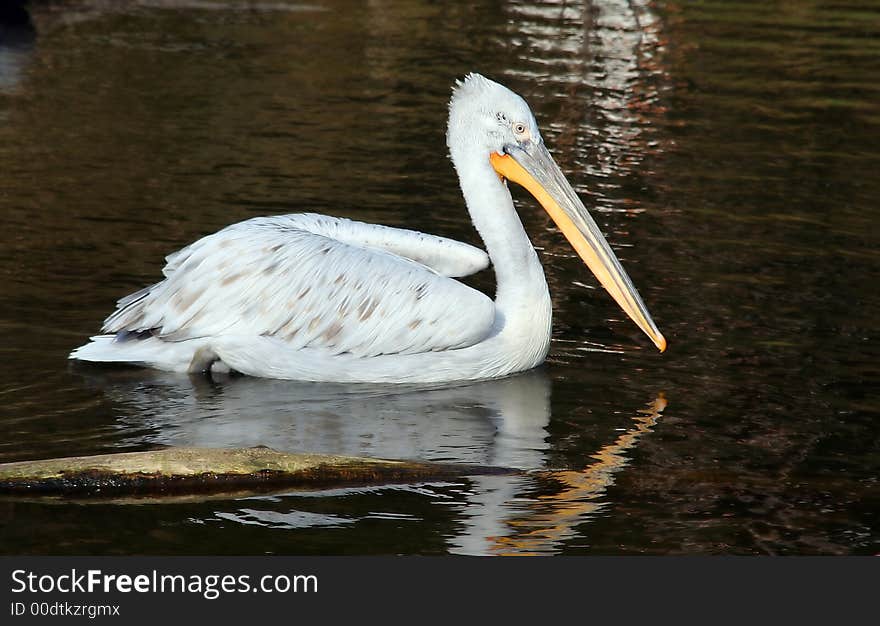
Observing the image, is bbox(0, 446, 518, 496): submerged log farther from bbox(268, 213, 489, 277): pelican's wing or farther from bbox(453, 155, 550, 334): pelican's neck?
bbox(268, 213, 489, 277): pelican's wing

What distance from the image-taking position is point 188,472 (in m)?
4.62

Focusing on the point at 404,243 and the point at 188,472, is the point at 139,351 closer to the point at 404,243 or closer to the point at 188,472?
the point at 404,243

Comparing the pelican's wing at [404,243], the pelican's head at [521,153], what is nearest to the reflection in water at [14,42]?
the pelican's wing at [404,243]

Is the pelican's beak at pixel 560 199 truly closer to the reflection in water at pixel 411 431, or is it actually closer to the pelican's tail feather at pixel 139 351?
the reflection in water at pixel 411 431

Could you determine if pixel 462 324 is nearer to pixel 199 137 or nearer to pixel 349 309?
pixel 349 309

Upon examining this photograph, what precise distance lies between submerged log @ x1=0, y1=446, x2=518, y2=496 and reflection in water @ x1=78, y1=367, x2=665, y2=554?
2.5 inches

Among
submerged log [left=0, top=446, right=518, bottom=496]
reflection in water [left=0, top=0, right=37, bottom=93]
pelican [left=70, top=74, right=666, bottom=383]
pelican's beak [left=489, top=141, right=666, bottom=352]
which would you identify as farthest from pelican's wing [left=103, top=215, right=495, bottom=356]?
reflection in water [left=0, top=0, right=37, bottom=93]

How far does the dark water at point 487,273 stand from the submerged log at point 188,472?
0.20 ft

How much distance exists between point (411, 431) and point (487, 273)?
7.90 ft

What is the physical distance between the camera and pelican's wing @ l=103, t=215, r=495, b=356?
5992 millimetres

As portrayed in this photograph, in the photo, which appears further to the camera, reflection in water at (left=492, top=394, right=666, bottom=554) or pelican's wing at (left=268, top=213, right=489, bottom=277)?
pelican's wing at (left=268, top=213, right=489, bottom=277)

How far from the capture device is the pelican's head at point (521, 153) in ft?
20.8

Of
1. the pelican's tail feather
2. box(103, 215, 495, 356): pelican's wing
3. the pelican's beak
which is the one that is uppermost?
the pelican's beak

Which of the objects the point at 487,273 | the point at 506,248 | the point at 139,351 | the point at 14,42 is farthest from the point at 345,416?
the point at 14,42
